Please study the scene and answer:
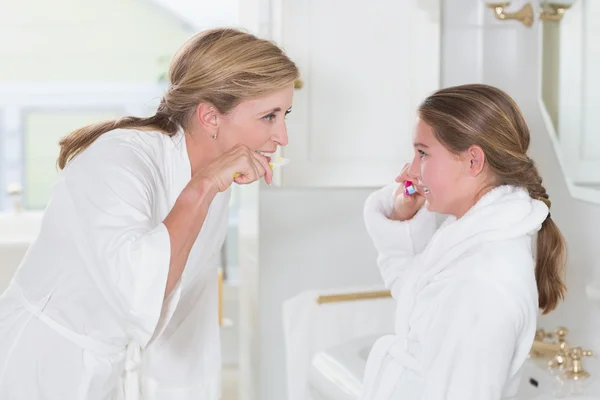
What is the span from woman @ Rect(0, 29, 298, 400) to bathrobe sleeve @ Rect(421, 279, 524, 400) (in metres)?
0.41

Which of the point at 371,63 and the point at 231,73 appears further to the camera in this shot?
the point at 371,63

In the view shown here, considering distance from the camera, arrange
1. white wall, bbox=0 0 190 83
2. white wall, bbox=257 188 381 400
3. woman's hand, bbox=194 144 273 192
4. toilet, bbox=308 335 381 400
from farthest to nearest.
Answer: white wall, bbox=0 0 190 83 < white wall, bbox=257 188 381 400 < toilet, bbox=308 335 381 400 < woman's hand, bbox=194 144 273 192

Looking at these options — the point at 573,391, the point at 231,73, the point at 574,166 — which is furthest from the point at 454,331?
the point at 574,166

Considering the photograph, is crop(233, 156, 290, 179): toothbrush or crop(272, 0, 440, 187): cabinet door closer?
crop(233, 156, 290, 179): toothbrush

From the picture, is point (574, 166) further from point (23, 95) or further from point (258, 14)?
point (23, 95)

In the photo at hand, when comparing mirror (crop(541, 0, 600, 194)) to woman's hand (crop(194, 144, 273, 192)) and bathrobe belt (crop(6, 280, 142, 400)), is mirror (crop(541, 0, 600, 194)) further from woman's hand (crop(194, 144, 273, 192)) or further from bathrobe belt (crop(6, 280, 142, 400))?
bathrobe belt (crop(6, 280, 142, 400))

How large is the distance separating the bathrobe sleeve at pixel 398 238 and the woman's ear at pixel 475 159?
29 cm

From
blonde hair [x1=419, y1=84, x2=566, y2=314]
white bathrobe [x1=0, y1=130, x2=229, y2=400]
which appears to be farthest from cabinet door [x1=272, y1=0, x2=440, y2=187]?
blonde hair [x1=419, y1=84, x2=566, y2=314]

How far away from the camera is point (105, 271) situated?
144cm

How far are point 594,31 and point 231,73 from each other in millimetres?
776

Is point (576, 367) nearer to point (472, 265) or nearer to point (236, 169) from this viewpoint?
point (472, 265)

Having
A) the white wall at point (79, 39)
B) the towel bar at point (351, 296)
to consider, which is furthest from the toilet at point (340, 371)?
the white wall at point (79, 39)

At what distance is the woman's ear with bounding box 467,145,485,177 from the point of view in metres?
1.55

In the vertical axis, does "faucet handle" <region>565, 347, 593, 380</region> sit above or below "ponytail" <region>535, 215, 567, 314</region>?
below
